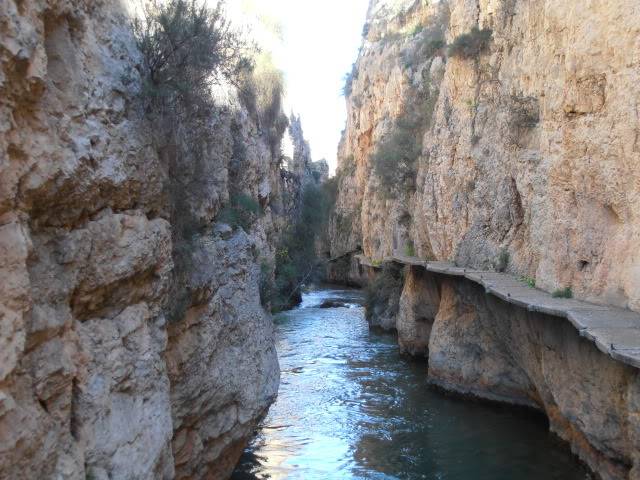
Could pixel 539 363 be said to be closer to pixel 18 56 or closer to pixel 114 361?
pixel 114 361

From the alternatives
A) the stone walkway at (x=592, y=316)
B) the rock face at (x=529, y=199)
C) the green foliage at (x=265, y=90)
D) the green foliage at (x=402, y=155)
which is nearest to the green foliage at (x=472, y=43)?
the rock face at (x=529, y=199)

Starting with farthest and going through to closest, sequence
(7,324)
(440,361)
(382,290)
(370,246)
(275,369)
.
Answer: (370,246) < (382,290) < (440,361) < (275,369) < (7,324)

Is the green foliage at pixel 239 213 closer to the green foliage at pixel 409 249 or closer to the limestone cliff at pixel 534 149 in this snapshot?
the limestone cliff at pixel 534 149

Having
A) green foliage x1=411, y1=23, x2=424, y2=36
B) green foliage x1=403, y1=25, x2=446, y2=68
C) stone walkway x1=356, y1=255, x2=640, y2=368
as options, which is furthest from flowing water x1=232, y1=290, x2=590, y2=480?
green foliage x1=411, y1=23, x2=424, y2=36

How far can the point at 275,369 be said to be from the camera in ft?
35.1

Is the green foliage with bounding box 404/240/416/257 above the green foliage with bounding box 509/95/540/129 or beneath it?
beneath

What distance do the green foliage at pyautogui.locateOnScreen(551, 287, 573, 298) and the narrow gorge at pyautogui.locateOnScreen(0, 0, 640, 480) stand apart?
0.04 metres

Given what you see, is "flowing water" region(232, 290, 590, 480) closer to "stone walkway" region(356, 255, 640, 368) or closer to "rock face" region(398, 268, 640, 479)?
"rock face" region(398, 268, 640, 479)

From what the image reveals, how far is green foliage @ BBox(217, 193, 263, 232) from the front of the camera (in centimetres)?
1048

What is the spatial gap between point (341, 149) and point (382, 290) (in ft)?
90.7

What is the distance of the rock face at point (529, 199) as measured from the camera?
9.02 meters

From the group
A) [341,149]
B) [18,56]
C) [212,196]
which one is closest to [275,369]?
[212,196]

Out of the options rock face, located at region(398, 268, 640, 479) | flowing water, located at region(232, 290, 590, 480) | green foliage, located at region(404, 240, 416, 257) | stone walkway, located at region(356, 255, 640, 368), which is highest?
green foliage, located at region(404, 240, 416, 257)

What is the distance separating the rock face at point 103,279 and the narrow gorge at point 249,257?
26 mm
